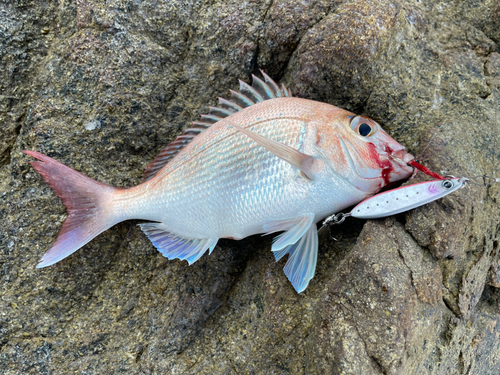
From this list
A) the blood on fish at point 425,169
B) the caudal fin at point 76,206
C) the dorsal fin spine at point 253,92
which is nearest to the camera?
the blood on fish at point 425,169

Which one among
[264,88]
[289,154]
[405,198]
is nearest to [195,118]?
[264,88]

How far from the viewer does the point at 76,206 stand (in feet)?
5.59

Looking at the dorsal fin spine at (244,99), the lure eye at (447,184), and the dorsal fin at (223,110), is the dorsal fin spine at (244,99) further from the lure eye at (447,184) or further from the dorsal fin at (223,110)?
the lure eye at (447,184)

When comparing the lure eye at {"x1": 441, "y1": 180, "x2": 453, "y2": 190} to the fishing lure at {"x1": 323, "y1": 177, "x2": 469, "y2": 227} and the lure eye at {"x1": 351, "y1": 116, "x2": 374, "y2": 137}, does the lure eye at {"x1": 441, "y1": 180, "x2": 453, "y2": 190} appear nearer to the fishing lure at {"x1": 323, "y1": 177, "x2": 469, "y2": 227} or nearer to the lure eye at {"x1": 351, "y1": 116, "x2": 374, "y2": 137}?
the fishing lure at {"x1": 323, "y1": 177, "x2": 469, "y2": 227}

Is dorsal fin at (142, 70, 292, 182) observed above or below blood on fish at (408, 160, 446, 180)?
below

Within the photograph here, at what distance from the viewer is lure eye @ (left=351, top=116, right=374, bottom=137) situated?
1544mm

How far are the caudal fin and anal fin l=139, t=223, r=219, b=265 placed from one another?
22cm

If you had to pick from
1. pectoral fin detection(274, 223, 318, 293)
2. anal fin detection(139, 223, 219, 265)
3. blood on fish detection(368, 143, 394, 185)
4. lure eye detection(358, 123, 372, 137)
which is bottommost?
anal fin detection(139, 223, 219, 265)

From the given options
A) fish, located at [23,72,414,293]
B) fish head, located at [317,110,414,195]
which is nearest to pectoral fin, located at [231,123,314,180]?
fish, located at [23,72,414,293]

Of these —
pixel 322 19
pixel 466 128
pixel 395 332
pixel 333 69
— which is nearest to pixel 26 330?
pixel 395 332

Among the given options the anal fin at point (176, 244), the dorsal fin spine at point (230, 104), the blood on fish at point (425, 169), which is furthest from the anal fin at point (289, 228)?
the dorsal fin spine at point (230, 104)

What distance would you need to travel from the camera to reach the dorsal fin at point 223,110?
176 centimetres

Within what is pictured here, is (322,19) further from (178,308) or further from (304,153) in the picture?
(178,308)

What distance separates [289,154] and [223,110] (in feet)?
1.78
